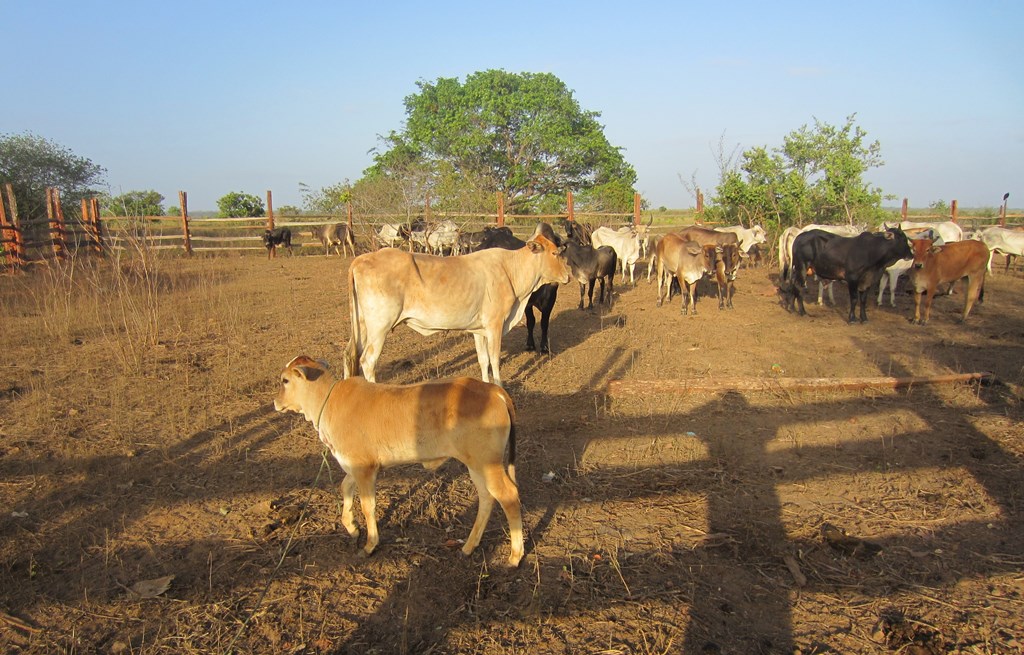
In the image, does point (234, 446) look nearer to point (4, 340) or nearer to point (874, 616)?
point (874, 616)

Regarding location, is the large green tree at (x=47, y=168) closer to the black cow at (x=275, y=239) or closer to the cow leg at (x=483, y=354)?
the black cow at (x=275, y=239)

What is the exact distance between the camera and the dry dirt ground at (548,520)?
129 inches

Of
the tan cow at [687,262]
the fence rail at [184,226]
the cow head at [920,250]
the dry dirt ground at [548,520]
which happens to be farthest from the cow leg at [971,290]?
the fence rail at [184,226]

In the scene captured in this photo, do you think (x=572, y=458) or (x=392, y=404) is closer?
(x=392, y=404)

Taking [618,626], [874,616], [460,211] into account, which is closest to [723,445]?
[874,616]

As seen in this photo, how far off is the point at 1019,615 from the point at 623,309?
10.5 m

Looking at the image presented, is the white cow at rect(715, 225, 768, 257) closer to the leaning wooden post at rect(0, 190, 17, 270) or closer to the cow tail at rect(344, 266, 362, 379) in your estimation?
the cow tail at rect(344, 266, 362, 379)

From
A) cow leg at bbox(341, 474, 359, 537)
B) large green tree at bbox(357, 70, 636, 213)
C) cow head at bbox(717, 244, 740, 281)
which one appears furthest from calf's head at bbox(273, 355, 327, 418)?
large green tree at bbox(357, 70, 636, 213)

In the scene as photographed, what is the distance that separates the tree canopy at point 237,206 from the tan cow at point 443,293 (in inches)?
1263

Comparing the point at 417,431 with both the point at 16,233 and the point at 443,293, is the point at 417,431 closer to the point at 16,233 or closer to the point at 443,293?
the point at 443,293

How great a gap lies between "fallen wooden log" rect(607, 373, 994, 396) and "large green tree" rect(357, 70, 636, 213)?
30335mm

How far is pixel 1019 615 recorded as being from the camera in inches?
132

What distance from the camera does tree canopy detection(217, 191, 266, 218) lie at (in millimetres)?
35938

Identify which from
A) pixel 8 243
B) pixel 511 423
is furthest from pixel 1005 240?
pixel 8 243
